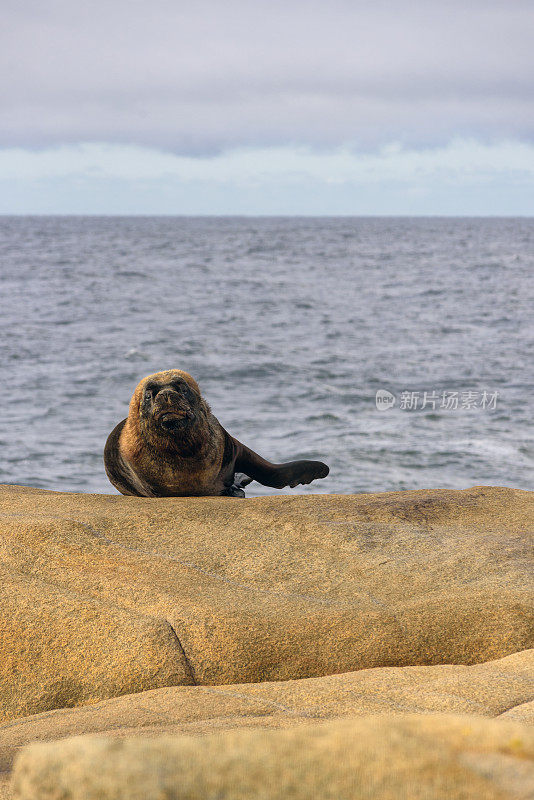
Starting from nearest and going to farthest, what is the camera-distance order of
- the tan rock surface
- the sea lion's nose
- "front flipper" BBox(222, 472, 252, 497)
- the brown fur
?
the tan rock surface
the sea lion's nose
the brown fur
"front flipper" BBox(222, 472, 252, 497)

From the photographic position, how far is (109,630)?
11.3 feet

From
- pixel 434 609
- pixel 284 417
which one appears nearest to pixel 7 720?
pixel 434 609

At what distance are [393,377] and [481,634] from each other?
13.2 meters

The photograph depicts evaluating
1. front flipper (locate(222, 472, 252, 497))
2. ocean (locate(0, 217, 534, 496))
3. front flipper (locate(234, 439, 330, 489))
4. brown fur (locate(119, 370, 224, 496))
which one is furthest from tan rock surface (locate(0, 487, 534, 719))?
ocean (locate(0, 217, 534, 496))

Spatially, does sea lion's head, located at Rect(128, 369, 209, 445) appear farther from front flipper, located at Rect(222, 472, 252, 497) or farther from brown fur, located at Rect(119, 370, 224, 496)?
front flipper, located at Rect(222, 472, 252, 497)

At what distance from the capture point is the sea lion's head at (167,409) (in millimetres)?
5293

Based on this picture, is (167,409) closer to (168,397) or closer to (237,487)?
(168,397)

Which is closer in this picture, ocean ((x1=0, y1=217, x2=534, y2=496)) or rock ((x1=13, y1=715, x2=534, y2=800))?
rock ((x1=13, y1=715, x2=534, y2=800))

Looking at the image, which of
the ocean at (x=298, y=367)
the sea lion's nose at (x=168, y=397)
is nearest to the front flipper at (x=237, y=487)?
the sea lion's nose at (x=168, y=397)

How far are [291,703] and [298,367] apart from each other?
15065 mm

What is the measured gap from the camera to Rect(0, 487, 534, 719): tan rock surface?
334cm

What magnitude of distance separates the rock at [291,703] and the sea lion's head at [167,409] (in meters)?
2.45

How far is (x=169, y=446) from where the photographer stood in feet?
17.8

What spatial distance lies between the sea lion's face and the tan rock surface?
0.49 metres
